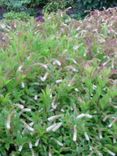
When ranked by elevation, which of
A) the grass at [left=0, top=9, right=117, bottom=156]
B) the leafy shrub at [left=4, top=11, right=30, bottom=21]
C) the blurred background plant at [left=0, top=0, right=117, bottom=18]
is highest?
the grass at [left=0, top=9, right=117, bottom=156]

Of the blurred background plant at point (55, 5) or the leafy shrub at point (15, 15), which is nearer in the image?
the blurred background plant at point (55, 5)

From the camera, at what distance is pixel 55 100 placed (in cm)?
226

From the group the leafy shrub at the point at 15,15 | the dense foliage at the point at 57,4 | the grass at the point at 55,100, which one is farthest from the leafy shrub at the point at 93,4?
the grass at the point at 55,100

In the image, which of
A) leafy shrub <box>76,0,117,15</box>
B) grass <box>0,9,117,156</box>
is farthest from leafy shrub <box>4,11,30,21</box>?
grass <box>0,9,117,156</box>

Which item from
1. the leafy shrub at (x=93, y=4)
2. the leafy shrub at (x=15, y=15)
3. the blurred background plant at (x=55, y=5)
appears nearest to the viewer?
the leafy shrub at (x=93, y=4)

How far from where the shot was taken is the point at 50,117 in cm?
216

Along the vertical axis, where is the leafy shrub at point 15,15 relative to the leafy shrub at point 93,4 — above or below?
above

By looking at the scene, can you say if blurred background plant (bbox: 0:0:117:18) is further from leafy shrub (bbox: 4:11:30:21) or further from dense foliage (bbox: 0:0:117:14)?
leafy shrub (bbox: 4:11:30:21)

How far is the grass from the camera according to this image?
213cm

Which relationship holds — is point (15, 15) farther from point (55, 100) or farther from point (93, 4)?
point (55, 100)

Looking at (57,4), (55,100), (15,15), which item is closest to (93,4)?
(57,4)

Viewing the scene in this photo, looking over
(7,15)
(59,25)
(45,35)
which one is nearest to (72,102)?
(45,35)

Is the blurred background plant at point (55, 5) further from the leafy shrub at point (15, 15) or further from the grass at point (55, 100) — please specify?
the grass at point (55, 100)

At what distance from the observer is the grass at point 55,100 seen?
213 centimetres
